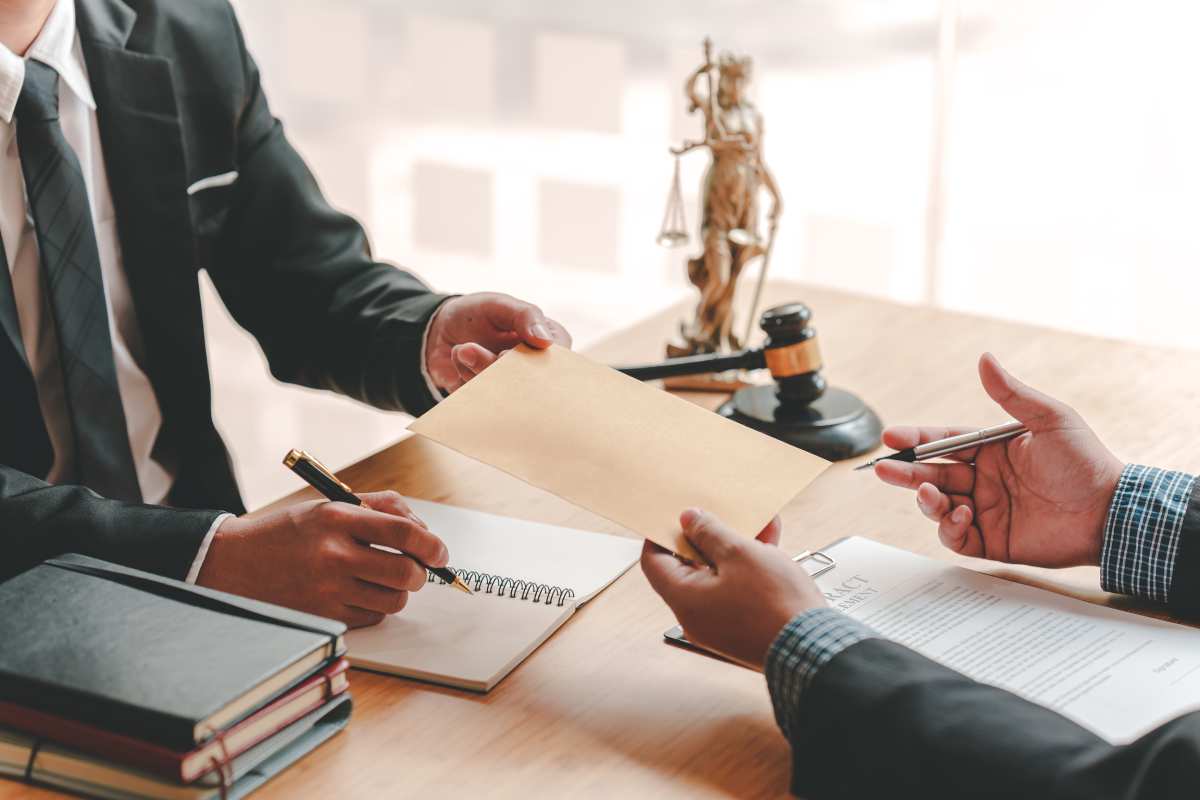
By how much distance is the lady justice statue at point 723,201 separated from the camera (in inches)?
64.3

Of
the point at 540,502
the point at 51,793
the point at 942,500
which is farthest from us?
the point at 540,502

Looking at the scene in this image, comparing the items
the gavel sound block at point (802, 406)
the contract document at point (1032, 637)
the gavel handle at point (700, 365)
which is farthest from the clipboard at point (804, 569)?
the gavel handle at point (700, 365)

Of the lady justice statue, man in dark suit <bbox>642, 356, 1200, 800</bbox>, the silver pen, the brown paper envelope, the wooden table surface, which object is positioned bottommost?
the wooden table surface

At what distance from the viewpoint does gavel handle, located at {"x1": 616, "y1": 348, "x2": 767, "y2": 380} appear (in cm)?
158

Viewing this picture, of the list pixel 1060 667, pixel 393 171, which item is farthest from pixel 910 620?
pixel 393 171

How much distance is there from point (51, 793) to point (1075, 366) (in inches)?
51.9

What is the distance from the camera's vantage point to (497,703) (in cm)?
106

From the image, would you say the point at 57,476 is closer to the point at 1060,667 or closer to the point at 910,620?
the point at 910,620

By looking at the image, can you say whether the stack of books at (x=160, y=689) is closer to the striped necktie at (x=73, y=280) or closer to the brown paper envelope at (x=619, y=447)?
the brown paper envelope at (x=619, y=447)

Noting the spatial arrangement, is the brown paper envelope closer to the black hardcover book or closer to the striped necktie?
the black hardcover book

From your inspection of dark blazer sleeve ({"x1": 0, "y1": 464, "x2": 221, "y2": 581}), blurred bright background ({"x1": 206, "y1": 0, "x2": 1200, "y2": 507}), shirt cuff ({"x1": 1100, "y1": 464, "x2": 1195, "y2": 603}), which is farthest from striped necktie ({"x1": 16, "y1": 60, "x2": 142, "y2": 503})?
blurred bright background ({"x1": 206, "y1": 0, "x2": 1200, "y2": 507})

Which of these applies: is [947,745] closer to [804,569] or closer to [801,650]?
[801,650]

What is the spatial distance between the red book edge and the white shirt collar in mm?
758

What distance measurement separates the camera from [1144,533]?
1182 mm
